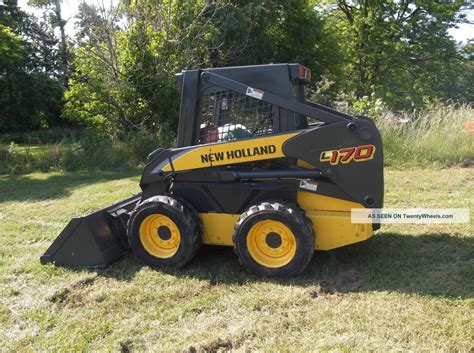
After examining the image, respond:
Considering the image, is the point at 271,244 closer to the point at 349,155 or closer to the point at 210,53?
the point at 349,155

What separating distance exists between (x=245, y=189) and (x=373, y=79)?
2043 cm

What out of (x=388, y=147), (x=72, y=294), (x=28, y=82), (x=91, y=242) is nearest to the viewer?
(x=72, y=294)

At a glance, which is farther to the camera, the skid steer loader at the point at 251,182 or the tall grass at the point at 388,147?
the tall grass at the point at 388,147

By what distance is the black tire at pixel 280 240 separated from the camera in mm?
3729

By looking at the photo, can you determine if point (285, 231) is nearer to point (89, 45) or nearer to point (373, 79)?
point (89, 45)

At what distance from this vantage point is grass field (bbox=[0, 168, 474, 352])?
2969 millimetres

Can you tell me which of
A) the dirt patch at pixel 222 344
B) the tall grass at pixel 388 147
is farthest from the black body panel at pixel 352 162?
the tall grass at pixel 388 147

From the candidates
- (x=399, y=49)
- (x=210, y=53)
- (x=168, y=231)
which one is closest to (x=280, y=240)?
(x=168, y=231)

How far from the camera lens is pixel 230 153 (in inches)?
159

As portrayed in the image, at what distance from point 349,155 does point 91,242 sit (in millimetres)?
2495

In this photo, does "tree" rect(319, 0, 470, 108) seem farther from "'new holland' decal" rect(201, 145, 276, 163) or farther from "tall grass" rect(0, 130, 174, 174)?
"'new holland' decal" rect(201, 145, 276, 163)

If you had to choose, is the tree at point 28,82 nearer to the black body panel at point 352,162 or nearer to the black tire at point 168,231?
the black tire at point 168,231

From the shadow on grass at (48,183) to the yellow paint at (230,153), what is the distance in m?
4.88

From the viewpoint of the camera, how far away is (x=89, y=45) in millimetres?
12211
